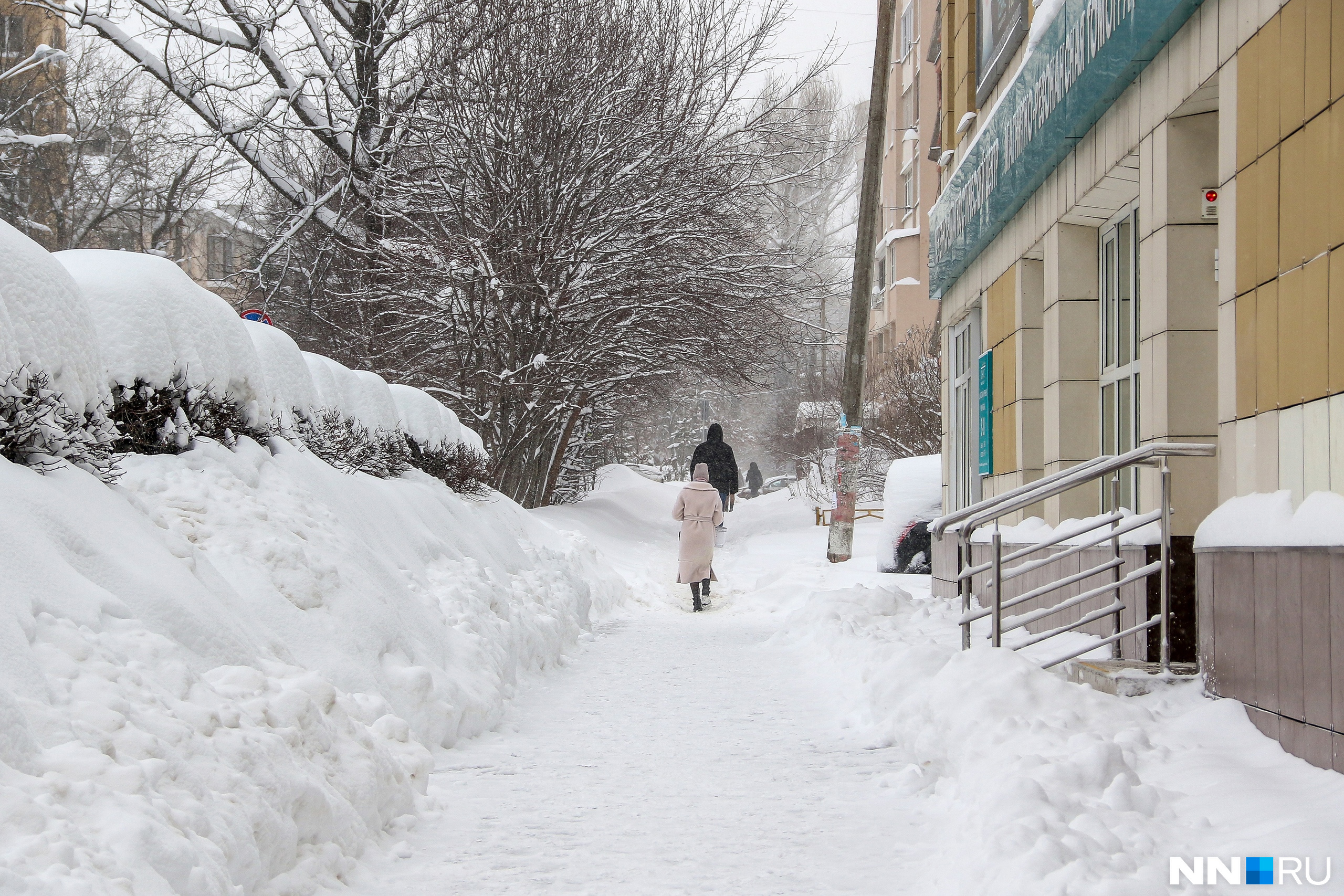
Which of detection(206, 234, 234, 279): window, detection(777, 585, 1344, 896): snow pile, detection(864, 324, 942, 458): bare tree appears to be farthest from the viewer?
detection(206, 234, 234, 279): window

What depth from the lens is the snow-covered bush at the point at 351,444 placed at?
8.59 metres

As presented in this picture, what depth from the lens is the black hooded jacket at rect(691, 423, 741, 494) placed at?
21.8m

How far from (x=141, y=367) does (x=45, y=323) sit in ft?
3.47

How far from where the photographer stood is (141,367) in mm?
6230

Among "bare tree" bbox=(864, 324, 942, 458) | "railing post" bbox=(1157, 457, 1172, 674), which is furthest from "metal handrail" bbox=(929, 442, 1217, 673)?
"bare tree" bbox=(864, 324, 942, 458)

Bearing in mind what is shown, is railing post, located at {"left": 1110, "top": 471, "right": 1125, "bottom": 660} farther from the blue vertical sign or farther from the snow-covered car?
the snow-covered car

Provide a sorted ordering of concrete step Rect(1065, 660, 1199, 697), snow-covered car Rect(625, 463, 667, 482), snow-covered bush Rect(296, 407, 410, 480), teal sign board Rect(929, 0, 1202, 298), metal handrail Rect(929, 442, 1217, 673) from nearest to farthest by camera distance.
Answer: concrete step Rect(1065, 660, 1199, 697) → metal handrail Rect(929, 442, 1217, 673) → teal sign board Rect(929, 0, 1202, 298) → snow-covered bush Rect(296, 407, 410, 480) → snow-covered car Rect(625, 463, 667, 482)

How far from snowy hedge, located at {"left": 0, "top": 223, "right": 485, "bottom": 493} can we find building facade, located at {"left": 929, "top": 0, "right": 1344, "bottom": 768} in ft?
16.7

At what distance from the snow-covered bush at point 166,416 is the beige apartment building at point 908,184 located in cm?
3026

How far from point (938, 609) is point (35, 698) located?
26.7 feet

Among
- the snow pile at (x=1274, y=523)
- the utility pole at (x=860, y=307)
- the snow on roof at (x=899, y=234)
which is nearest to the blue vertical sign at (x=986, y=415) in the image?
the snow pile at (x=1274, y=523)

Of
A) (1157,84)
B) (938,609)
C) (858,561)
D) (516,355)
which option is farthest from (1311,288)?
(516,355)

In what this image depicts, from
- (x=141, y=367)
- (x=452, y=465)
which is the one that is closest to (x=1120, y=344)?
(x=141, y=367)

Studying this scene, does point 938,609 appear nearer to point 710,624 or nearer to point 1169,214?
point 710,624
